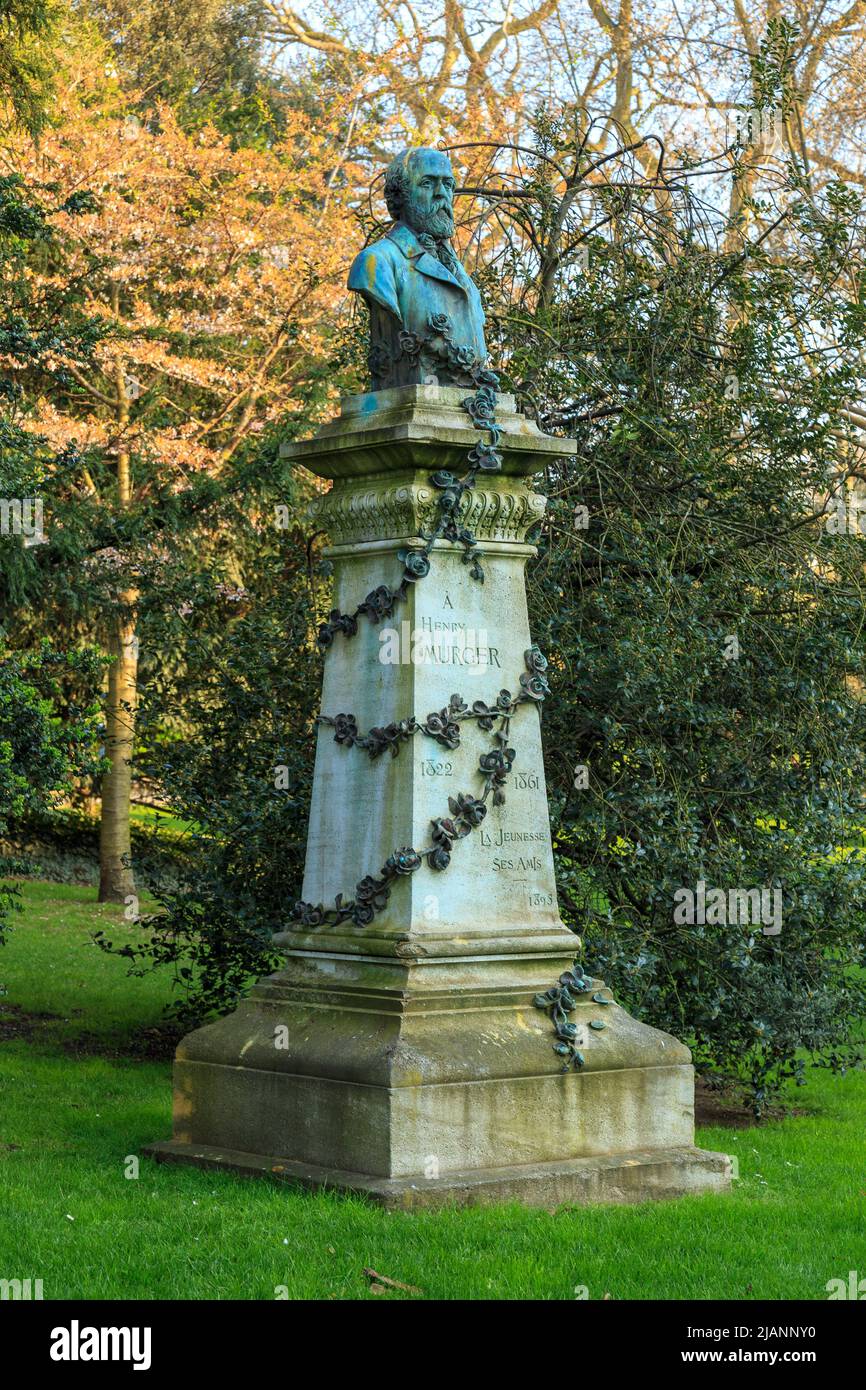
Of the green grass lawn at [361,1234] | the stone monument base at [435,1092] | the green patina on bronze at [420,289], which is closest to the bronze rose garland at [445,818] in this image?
the stone monument base at [435,1092]

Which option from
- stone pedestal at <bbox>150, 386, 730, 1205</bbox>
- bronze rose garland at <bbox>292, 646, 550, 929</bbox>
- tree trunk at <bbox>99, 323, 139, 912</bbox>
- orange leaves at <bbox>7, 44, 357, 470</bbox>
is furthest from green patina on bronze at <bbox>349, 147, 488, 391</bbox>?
tree trunk at <bbox>99, 323, 139, 912</bbox>

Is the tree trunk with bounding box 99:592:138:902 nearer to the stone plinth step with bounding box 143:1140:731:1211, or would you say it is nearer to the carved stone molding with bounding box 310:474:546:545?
the carved stone molding with bounding box 310:474:546:545

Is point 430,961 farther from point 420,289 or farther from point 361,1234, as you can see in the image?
point 420,289

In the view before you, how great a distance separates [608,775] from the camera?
10258 millimetres

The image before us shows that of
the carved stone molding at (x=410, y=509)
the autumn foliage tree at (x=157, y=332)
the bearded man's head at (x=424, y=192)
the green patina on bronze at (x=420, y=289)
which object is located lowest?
the carved stone molding at (x=410, y=509)

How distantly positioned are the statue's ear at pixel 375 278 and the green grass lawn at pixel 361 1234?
12.7 ft

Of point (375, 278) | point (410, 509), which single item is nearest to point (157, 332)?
point (375, 278)

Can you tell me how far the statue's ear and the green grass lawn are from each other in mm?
3884

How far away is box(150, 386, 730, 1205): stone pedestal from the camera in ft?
23.2

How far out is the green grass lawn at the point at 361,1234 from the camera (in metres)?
5.89

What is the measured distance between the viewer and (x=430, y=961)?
7297 mm

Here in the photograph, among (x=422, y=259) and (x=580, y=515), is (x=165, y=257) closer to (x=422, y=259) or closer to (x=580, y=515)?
(x=580, y=515)

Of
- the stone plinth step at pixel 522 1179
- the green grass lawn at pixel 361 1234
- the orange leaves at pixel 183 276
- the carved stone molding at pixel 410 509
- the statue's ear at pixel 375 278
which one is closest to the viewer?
the green grass lawn at pixel 361 1234

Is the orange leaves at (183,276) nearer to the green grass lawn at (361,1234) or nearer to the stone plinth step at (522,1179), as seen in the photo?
the green grass lawn at (361,1234)
